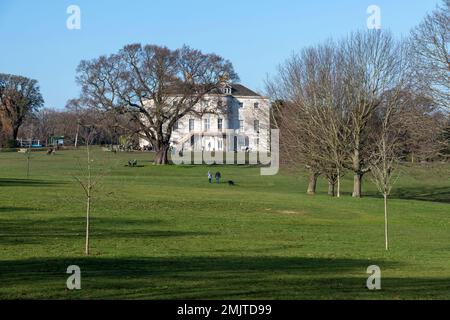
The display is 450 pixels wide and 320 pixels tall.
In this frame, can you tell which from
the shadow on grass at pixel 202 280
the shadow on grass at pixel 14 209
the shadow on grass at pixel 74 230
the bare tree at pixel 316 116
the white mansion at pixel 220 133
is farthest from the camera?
the white mansion at pixel 220 133

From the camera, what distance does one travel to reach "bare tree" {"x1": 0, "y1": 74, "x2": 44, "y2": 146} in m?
115

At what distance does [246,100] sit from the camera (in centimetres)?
11831

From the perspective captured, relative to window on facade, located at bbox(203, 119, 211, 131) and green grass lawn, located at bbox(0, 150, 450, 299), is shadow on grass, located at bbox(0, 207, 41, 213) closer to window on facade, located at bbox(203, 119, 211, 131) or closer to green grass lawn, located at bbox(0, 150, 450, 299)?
green grass lawn, located at bbox(0, 150, 450, 299)

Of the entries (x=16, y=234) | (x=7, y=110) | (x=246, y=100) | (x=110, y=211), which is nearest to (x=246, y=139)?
(x=246, y=100)

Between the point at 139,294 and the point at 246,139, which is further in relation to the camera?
the point at 246,139

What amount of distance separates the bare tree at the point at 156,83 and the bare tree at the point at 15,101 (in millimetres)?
35323

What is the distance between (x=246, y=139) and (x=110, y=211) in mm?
88270

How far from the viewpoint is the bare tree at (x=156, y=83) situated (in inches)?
3255

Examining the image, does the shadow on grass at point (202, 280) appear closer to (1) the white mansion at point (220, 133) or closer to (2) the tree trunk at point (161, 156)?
(2) the tree trunk at point (161, 156)

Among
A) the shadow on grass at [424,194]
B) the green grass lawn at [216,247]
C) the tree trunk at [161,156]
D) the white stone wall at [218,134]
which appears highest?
the white stone wall at [218,134]

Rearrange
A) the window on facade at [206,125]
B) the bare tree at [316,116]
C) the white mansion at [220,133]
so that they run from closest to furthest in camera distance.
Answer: the bare tree at [316,116] < the white mansion at [220,133] < the window on facade at [206,125]

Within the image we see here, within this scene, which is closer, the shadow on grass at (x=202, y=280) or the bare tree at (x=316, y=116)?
the shadow on grass at (x=202, y=280)

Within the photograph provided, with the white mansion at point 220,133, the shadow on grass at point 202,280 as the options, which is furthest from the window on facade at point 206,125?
the shadow on grass at point 202,280
